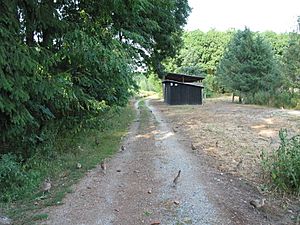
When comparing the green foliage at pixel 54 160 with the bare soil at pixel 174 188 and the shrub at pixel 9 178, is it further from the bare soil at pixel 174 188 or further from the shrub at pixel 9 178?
the bare soil at pixel 174 188

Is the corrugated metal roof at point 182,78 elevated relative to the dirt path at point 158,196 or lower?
elevated

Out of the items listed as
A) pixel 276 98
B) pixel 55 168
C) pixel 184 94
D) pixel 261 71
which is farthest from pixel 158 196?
pixel 184 94

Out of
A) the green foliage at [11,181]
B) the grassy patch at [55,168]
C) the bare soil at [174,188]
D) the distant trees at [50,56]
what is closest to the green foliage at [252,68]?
the bare soil at [174,188]

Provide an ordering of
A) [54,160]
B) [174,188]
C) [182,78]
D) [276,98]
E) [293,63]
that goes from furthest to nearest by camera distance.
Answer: [182,78] → [276,98] → [293,63] → [54,160] → [174,188]

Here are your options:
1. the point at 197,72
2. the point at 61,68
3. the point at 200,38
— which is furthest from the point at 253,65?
the point at 200,38

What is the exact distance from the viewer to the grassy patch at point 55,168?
15.4 feet

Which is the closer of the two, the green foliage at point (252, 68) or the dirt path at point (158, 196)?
the dirt path at point (158, 196)

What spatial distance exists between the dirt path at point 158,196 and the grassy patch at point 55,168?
291mm

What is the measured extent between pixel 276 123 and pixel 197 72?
99.7ft

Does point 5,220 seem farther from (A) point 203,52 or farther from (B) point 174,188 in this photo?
(A) point 203,52

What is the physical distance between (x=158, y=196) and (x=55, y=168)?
8.94ft

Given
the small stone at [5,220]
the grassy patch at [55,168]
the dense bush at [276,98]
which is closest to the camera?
the small stone at [5,220]

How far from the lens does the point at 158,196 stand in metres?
5.07

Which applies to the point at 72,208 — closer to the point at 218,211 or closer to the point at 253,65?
the point at 218,211
